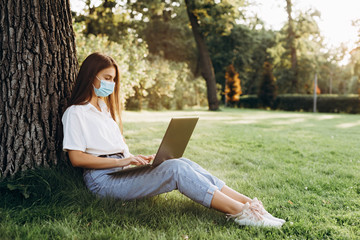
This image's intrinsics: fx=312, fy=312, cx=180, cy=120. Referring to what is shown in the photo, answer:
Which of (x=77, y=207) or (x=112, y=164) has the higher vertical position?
(x=112, y=164)

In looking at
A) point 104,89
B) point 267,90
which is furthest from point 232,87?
point 104,89

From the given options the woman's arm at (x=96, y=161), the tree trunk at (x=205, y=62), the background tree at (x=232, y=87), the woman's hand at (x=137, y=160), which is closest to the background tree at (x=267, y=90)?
the background tree at (x=232, y=87)

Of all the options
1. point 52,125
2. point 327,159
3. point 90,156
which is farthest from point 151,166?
point 327,159

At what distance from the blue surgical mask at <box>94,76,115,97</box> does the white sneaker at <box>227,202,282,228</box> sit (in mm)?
1532

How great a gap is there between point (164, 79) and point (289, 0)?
16113 mm

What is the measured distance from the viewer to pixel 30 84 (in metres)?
2.96

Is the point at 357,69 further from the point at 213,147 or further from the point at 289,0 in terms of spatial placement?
the point at 213,147

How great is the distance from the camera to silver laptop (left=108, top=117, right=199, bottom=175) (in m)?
2.55

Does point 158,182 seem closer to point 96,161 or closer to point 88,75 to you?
point 96,161

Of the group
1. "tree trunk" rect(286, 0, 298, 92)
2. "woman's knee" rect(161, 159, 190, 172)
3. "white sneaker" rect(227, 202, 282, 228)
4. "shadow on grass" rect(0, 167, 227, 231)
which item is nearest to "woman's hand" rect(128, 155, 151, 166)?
"woman's knee" rect(161, 159, 190, 172)

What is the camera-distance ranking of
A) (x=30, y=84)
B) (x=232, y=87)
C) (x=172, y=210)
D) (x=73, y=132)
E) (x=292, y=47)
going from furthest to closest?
1. (x=232, y=87)
2. (x=292, y=47)
3. (x=30, y=84)
4. (x=172, y=210)
5. (x=73, y=132)

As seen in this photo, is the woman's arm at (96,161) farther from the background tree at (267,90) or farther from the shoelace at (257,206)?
the background tree at (267,90)

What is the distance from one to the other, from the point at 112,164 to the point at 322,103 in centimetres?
2562

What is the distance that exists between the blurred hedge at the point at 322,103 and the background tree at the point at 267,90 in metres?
1.05
